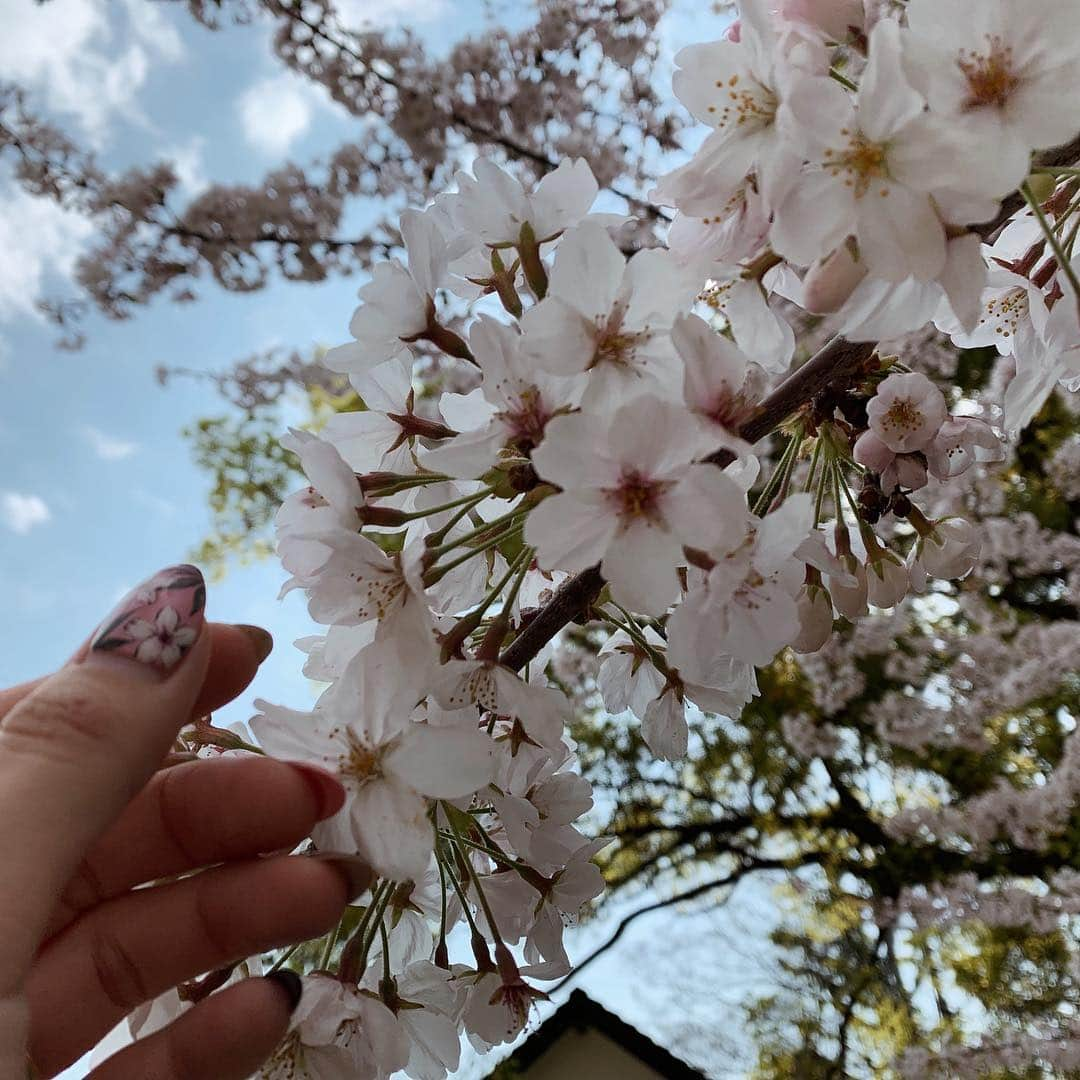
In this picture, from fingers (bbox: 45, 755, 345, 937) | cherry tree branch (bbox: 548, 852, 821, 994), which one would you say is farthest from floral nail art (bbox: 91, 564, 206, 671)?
cherry tree branch (bbox: 548, 852, 821, 994)

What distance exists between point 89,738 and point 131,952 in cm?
24

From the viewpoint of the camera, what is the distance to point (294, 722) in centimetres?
63

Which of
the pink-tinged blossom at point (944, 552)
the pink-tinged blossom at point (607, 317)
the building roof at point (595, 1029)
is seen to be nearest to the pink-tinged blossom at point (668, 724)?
the pink-tinged blossom at point (944, 552)

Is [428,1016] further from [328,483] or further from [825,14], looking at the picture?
[825,14]

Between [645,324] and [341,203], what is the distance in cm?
379

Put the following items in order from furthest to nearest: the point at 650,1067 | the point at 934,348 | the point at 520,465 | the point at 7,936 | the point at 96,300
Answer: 1. the point at 650,1067
2. the point at 96,300
3. the point at 934,348
4. the point at 520,465
5. the point at 7,936

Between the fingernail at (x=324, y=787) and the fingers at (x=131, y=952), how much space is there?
60 mm

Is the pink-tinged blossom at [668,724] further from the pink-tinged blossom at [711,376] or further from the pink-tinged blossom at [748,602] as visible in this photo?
the pink-tinged blossom at [711,376]

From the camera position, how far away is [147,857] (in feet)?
2.34

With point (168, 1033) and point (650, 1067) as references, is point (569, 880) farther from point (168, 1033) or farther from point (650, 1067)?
point (650, 1067)

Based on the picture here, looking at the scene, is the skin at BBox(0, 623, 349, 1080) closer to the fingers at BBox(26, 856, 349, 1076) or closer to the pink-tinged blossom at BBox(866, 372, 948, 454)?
the fingers at BBox(26, 856, 349, 1076)

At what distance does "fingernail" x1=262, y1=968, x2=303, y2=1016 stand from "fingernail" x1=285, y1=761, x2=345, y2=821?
0.12 meters

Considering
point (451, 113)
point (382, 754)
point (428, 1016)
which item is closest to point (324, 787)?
point (382, 754)

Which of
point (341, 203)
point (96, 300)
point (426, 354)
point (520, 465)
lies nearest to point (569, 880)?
point (520, 465)
